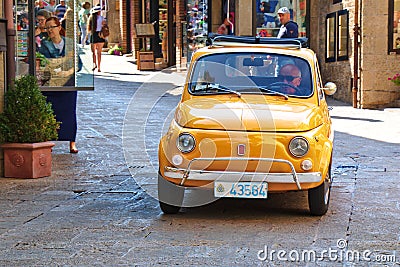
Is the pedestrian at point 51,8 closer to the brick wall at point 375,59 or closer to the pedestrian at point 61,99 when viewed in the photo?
the pedestrian at point 61,99

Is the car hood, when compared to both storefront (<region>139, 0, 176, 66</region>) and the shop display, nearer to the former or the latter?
the shop display

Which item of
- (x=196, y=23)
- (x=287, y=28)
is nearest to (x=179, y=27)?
(x=196, y=23)

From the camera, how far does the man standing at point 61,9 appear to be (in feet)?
35.7

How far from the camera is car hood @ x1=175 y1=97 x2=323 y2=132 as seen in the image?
22.5ft

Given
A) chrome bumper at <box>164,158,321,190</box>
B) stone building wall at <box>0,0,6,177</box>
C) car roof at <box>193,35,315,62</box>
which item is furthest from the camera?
stone building wall at <box>0,0,6,177</box>

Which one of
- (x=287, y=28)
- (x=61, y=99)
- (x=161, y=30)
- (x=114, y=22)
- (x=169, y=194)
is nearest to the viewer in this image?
(x=169, y=194)

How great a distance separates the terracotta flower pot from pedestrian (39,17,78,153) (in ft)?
6.37

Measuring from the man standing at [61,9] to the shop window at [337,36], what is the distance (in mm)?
9529

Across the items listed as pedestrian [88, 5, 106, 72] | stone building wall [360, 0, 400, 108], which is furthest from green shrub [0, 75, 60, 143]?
pedestrian [88, 5, 106, 72]

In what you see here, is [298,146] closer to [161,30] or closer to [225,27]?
[225,27]

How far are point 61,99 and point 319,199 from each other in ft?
17.7

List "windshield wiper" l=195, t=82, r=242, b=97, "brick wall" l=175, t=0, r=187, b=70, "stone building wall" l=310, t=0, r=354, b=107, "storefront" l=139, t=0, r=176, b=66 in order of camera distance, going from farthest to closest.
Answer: "storefront" l=139, t=0, r=176, b=66
"brick wall" l=175, t=0, r=187, b=70
"stone building wall" l=310, t=0, r=354, b=107
"windshield wiper" l=195, t=82, r=242, b=97

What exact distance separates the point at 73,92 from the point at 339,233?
5901 millimetres

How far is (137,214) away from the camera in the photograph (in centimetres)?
728
